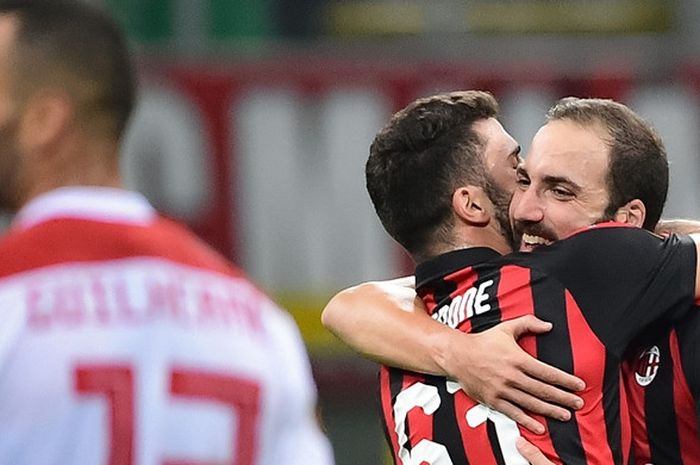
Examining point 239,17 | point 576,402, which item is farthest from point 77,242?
point 239,17

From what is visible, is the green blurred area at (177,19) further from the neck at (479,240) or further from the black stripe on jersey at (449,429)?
the black stripe on jersey at (449,429)

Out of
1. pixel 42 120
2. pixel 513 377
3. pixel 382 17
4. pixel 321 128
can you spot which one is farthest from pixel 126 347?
pixel 382 17

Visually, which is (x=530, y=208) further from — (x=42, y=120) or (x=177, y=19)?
(x=177, y=19)

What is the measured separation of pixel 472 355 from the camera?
3729 millimetres

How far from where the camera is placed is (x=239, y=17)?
33.8 feet

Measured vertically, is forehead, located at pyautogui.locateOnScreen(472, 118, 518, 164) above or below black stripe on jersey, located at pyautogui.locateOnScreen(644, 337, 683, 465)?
above

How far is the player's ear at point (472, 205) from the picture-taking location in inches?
156

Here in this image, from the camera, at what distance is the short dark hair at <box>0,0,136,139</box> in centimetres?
283

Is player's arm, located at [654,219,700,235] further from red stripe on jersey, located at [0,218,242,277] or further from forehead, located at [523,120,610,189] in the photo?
red stripe on jersey, located at [0,218,242,277]

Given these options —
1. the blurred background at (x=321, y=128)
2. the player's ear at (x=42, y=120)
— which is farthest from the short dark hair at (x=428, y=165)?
the blurred background at (x=321, y=128)

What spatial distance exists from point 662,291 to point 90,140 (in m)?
1.28

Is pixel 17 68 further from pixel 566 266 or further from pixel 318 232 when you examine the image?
pixel 318 232

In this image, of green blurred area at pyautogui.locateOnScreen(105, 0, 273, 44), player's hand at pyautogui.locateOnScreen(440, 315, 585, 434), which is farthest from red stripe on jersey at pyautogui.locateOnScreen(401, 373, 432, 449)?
green blurred area at pyautogui.locateOnScreen(105, 0, 273, 44)

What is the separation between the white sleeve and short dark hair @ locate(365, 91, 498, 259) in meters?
1.04
